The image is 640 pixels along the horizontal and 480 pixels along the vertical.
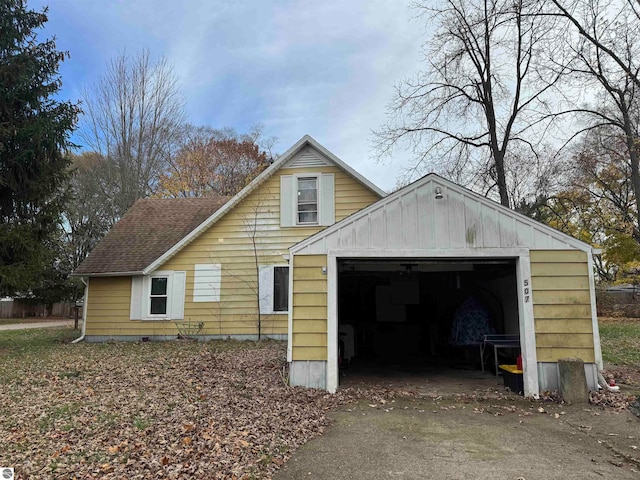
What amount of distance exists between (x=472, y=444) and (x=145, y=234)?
13.2 meters

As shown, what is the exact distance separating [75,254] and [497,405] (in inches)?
1138

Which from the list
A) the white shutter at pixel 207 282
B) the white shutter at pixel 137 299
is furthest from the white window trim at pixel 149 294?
the white shutter at pixel 207 282

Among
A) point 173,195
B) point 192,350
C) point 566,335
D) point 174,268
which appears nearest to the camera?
point 566,335

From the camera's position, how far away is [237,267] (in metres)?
12.9

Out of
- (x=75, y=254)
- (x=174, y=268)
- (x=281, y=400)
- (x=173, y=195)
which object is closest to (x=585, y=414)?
(x=281, y=400)

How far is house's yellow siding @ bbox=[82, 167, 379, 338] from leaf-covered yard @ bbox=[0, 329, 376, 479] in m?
3.08

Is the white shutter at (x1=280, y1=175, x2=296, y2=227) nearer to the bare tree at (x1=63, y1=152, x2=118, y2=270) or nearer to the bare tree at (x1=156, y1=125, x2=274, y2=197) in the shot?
the bare tree at (x1=156, y1=125, x2=274, y2=197)

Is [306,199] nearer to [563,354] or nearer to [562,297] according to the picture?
[562,297]

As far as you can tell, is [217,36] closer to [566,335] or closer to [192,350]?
[192,350]

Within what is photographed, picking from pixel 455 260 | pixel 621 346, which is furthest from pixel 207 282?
pixel 621 346

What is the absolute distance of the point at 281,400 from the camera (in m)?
6.31

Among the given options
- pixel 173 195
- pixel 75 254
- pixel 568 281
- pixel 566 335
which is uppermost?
A: pixel 173 195

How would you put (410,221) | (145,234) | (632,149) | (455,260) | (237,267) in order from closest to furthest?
(410,221) < (455,260) < (237,267) < (632,149) < (145,234)

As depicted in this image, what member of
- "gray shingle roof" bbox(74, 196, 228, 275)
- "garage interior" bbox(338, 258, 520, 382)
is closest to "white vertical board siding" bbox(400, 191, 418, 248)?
"garage interior" bbox(338, 258, 520, 382)
